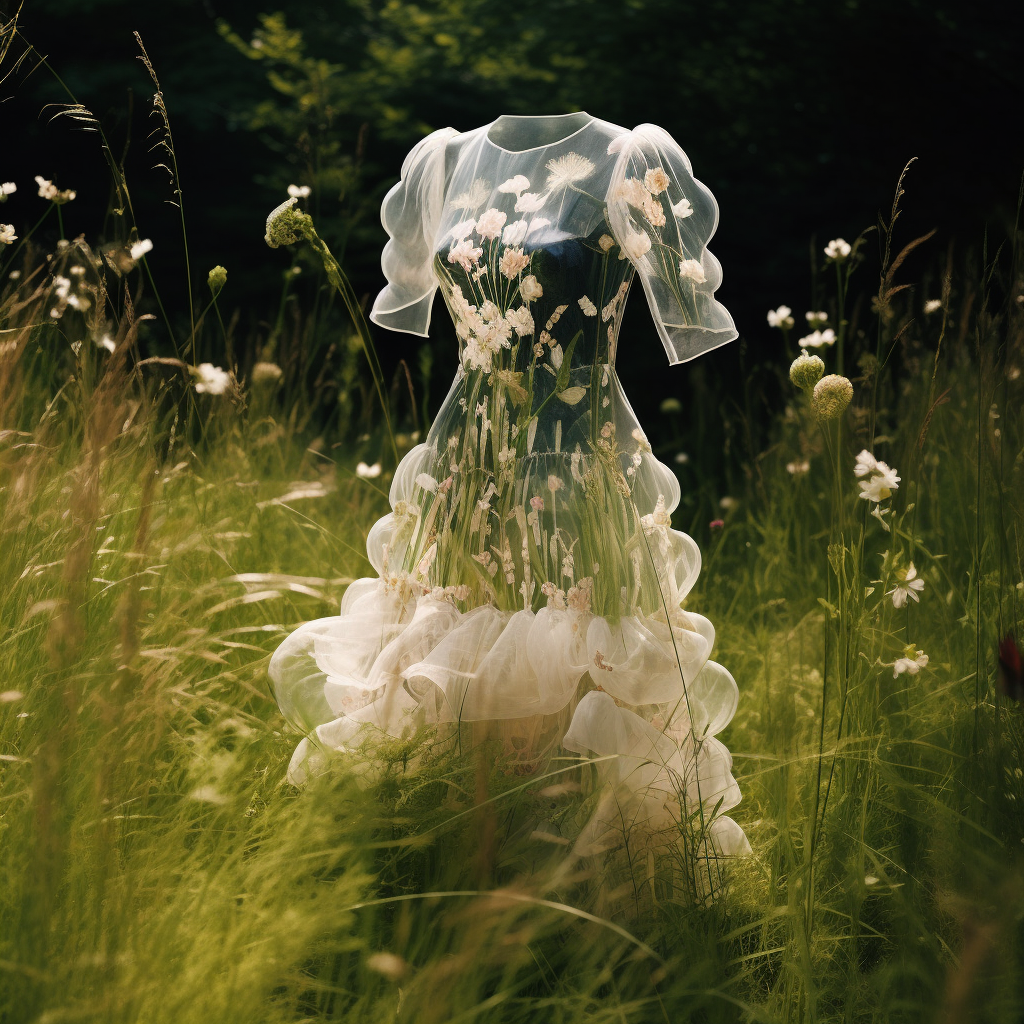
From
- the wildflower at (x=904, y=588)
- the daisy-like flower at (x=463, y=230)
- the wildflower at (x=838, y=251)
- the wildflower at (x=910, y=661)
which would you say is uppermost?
the daisy-like flower at (x=463, y=230)

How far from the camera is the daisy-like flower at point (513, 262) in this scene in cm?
149

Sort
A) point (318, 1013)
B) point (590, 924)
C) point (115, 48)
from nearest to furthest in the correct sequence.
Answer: point (318, 1013) < point (590, 924) < point (115, 48)

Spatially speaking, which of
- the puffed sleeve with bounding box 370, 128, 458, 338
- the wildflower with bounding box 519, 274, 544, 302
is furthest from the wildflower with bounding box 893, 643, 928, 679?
the puffed sleeve with bounding box 370, 128, 458, 338

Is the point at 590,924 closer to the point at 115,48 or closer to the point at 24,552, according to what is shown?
the point at 24,552

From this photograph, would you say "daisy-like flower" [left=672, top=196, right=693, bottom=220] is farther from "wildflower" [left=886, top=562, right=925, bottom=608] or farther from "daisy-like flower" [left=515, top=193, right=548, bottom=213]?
"wildflower" [left=886, top=562, right=925, bottom=608]

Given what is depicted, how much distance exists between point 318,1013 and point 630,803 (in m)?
0.52

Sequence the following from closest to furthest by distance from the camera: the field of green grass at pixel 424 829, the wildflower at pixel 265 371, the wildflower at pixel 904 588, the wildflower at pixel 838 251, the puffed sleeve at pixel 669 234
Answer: the field of green grass at pixel 424 829 < the wildflower at pixel 904 588 < the puffed sleeve at pixel 669 234 < the wildflower at pixel 838 251 < the wildflower at pixel 265 371

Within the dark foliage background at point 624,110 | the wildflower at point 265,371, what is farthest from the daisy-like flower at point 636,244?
the dark foliage background at point 624,110

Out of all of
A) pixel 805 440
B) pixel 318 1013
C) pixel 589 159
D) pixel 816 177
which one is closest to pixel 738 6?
pixel 816 177

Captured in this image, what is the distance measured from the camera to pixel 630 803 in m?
1.41

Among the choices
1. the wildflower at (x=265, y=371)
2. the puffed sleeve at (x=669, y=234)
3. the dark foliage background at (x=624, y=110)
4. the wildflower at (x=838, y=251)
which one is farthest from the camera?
the dark foliage background at (x=624, y=110)

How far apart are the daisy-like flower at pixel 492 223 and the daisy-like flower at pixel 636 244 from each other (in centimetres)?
20

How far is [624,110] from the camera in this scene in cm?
546

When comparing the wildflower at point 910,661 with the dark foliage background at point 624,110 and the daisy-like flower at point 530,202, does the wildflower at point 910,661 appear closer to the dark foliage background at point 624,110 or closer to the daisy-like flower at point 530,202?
the daisy-like flower at point 530,202
